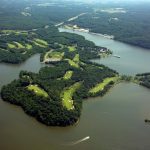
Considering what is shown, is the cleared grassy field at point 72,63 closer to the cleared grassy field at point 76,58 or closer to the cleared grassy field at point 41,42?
the cleared grassy field at point 76,58

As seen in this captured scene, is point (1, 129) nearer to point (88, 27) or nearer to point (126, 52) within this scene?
point (126, 52)

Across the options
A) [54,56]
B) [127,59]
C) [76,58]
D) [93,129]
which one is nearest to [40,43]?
[54,56]

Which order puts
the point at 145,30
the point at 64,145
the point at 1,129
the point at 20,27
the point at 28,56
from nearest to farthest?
1. the point at 64,145
2. the point at 1,129
3. the point at 28,56
4. the point at 20,27
5. the point at 145,30

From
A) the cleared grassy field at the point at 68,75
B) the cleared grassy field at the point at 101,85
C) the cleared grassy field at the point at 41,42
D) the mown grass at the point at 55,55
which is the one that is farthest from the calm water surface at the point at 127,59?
the cleared grassy field at the point at 41,42

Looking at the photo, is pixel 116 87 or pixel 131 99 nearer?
pixel 131 99

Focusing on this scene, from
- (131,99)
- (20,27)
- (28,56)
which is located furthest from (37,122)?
(20,27)

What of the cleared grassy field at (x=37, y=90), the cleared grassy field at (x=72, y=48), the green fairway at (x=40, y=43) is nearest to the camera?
the cleared grassy field at (x=37, y=90)
